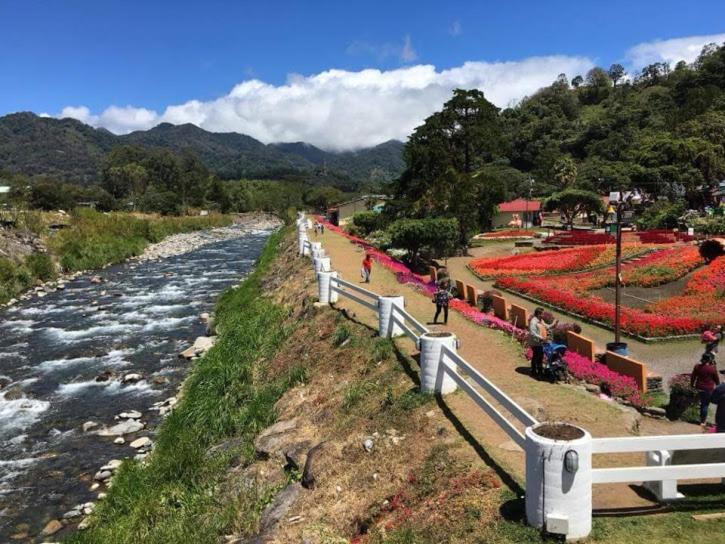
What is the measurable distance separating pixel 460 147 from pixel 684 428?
44.6 meters

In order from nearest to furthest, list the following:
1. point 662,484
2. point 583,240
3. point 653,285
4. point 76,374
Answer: point 662,484 < point 76,374 < point 653,285 < point 583,240

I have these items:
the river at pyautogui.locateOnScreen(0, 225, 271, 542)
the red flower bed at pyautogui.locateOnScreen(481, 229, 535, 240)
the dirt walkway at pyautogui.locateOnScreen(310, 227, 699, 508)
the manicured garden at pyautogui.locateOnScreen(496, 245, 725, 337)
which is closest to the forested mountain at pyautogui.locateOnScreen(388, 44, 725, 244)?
the red flower bed at pyautogui.locateOnScreen(481, 229, 535, 240)

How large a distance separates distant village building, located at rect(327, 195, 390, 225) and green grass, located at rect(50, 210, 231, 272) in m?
22.1

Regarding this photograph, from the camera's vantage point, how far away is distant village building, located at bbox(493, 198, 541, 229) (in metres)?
76.8

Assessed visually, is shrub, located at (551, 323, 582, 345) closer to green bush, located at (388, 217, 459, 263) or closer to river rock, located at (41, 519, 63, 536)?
river rock, located at (41, 519, 63, 536)

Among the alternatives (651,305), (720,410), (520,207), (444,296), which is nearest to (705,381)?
(720,410)

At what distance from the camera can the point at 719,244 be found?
1012 cm

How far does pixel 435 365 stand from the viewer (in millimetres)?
10055

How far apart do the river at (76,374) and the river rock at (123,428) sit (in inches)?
8.9

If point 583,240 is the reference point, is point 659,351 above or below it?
below

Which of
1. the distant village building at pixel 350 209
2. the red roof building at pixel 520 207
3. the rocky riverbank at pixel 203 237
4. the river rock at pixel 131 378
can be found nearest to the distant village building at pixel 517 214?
the red roof building at pixel 520 207

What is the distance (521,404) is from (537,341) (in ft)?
6.05

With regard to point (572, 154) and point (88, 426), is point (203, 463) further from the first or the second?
point (572, 154)

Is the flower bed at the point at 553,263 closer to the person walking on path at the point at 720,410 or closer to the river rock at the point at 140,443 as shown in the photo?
the river rock at the point at 140,443
